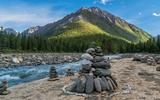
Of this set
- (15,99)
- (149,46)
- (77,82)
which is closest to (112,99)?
(77,82)

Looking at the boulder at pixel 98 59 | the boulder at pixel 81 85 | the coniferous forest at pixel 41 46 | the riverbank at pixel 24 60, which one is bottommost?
the boulder at pixel 81 85

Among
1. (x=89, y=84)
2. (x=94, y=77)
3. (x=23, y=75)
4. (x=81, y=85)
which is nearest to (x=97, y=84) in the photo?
(x=89, y=84)

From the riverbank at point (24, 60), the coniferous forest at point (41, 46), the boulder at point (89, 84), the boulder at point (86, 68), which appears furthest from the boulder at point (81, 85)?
the coniferous forest at point (41, 46)

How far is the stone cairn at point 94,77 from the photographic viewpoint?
24797mm

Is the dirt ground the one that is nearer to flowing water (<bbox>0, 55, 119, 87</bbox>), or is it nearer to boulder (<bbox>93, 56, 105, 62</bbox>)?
boulder (<bbox>93, 56, 105, 62</bbox>)

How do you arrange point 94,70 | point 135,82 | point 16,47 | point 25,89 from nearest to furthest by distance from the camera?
1. point 94,70
2. point 25,89
3. point 135,82
4. point 16,47

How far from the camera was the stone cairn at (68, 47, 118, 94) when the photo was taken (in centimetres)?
2480

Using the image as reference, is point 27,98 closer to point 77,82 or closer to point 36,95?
point 36,95

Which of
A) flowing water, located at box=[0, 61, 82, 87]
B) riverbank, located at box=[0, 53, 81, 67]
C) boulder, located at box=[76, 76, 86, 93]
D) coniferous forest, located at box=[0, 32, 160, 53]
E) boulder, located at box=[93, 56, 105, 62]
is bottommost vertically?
flowing water, located at box=[0, 61, 82, 87]

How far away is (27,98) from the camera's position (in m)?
23.8

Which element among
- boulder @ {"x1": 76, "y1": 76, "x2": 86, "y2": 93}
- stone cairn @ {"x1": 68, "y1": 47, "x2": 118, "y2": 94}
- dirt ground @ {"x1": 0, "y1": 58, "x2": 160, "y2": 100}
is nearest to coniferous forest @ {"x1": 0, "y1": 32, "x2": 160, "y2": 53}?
dirt ground @ {"x1": 0, "y1": 58, "x2": 160, "y2": 100}

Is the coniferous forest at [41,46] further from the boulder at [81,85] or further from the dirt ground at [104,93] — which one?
the boulder at [81,85]

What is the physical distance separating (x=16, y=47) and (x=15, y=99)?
122 meters

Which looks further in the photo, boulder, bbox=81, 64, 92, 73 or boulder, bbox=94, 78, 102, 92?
boulder, bbox=81, 64, 92, 73
